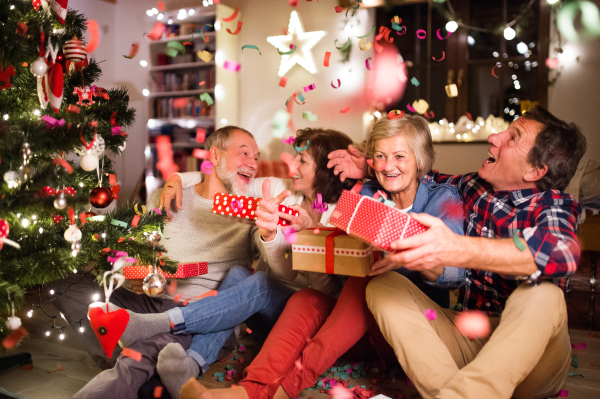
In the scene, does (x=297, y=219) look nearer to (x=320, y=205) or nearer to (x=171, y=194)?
(x=320, y=205)

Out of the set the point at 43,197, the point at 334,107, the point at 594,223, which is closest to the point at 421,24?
the point at 334,107

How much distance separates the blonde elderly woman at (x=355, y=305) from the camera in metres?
1.36

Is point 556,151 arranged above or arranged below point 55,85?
below

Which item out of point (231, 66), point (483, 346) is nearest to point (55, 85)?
point (483, 346)

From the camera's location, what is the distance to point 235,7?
4832mm

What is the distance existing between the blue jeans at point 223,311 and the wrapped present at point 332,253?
0.26m

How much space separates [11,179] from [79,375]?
90 cm

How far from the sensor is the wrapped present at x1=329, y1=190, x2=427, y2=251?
3.75ft

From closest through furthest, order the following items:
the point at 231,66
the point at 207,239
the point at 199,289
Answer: the point at 199,289 < the point at 207,239 < the point at 231,66

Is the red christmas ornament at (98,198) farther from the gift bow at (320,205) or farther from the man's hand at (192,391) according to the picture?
the gift bow at (320,205)

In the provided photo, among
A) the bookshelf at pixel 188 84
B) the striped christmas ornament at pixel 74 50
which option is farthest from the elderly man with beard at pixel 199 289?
the bookshelf at pixel 188 84

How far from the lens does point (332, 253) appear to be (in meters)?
1.46

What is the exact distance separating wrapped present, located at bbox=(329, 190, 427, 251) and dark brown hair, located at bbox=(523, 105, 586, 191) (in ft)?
2.01

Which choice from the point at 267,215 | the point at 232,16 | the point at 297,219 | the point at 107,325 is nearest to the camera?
the point at 107,325
